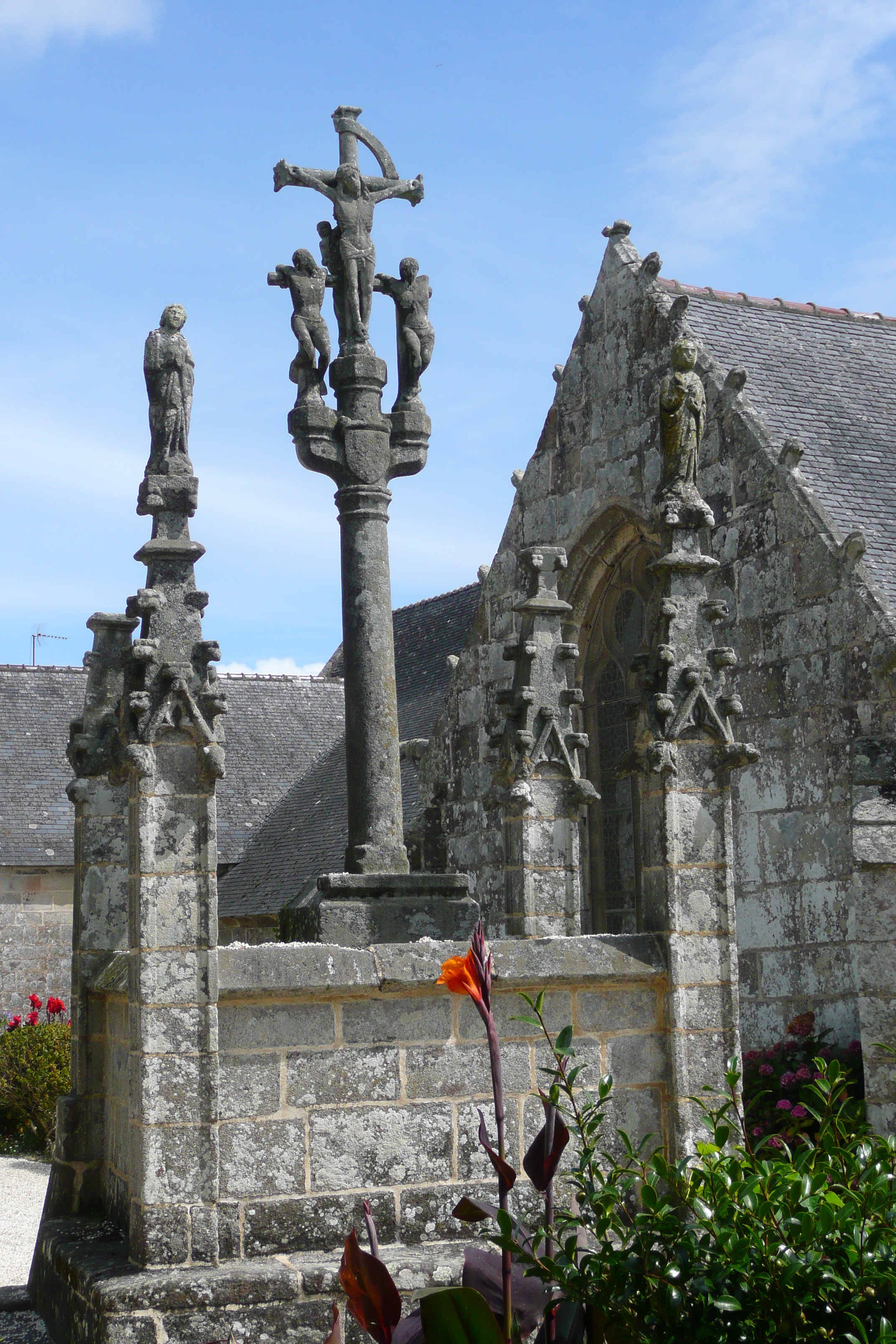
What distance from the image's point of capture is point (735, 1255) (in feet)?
10.0

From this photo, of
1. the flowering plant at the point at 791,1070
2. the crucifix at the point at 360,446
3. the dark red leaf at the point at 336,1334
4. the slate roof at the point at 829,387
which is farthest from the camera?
the slate roof at the point at 829,387

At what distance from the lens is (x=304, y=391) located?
661 cm

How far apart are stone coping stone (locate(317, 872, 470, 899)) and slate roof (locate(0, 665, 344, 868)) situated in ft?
41.7

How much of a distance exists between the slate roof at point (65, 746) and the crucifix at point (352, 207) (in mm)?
12639

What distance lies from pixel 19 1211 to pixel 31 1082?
14.1 feet

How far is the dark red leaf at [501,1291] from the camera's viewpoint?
9.77 feet

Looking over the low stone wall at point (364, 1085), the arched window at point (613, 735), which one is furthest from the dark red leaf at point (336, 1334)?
the arched window at point (613, 735)

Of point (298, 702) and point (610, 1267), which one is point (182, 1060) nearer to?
point (610, 1267)

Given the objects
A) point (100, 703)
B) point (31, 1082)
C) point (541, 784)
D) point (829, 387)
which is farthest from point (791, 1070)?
point (31, 1082)

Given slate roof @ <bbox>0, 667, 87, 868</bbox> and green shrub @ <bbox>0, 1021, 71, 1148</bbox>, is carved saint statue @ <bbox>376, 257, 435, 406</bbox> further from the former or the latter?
slate roof @ <bbox>0, 667, 87, 868</bbox>

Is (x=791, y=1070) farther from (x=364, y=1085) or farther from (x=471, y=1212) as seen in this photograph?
(x=471, y=1212)

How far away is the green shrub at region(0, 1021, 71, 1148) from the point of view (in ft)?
50.8

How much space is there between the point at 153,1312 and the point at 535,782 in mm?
2719

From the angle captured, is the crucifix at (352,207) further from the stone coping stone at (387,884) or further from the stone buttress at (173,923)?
the stone coping stone at (387,884)
